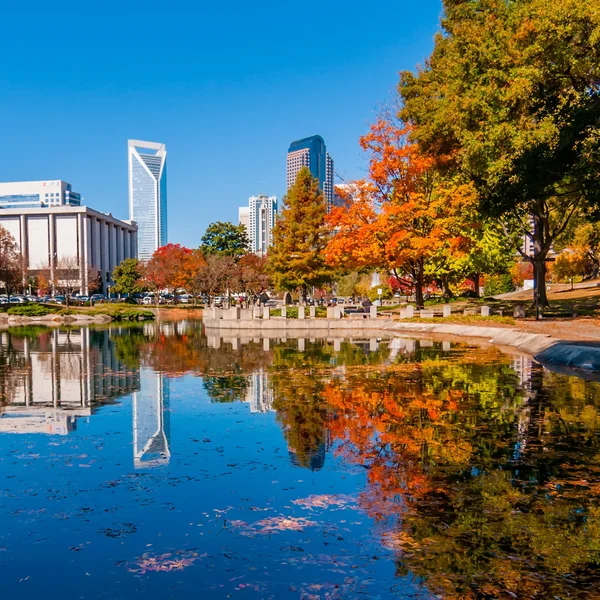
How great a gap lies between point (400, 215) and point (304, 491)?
34.1m

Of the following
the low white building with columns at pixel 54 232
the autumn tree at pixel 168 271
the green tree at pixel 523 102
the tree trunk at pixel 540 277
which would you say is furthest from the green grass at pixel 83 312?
the low white building with columns at pixel 54 232

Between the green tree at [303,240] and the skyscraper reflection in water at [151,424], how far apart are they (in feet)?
120

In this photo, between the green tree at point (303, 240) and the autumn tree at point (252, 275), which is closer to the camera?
the green tree at point (303, 240)

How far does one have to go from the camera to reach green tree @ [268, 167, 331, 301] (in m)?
54.7

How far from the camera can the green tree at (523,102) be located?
20.6 meters

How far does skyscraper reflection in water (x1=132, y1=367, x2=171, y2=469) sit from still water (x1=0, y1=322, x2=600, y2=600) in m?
0.06

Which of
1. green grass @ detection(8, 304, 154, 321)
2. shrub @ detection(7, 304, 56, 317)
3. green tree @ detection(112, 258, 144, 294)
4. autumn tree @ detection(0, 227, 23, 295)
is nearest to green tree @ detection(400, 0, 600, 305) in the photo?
green grass @ detection(8, 304, 154, 321)

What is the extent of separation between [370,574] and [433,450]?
14.8 ft

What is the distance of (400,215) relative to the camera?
132 ft

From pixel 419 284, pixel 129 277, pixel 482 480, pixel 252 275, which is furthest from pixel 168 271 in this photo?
pixel 482 480

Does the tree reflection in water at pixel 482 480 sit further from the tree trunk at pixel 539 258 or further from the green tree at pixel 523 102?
the tree trunk at pixel 539 258

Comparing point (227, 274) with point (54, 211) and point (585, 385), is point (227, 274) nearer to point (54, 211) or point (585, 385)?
point (585, 385)

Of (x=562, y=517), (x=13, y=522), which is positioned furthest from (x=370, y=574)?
(x=13, y=522)

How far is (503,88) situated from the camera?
2630 centimetres
